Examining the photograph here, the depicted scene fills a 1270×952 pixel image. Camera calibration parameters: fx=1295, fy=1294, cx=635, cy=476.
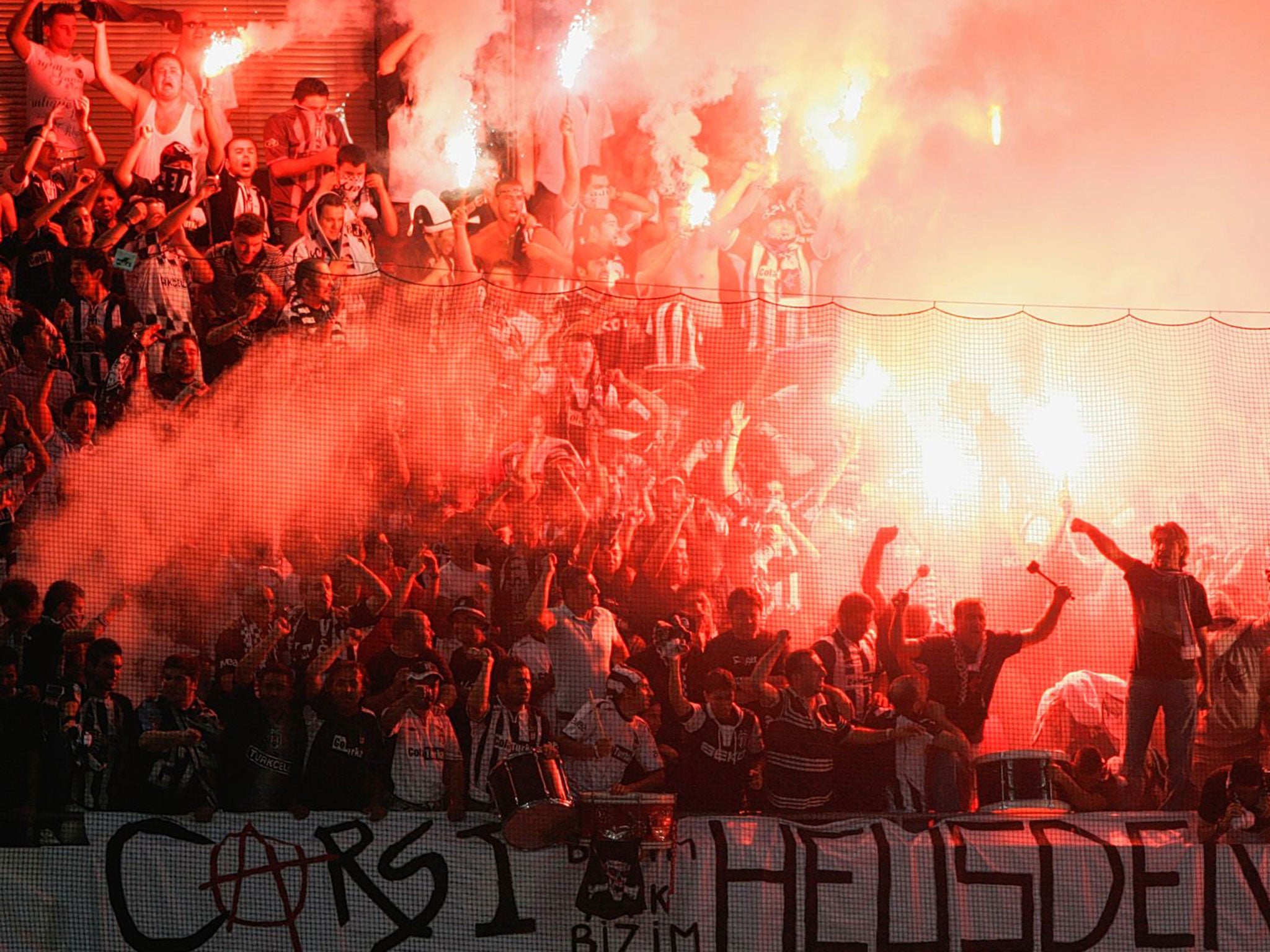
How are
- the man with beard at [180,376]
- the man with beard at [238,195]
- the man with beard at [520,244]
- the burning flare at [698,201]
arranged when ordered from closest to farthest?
the man with beard at [180,376], the man with beard at [238,195], the man with beard at [520,244], the burning flare at [698,201]

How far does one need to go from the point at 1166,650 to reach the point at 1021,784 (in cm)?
96

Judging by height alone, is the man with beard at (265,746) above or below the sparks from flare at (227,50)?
below

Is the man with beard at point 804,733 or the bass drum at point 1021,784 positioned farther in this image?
the man with beard at point 804,733

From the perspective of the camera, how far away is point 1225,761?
17.1ft

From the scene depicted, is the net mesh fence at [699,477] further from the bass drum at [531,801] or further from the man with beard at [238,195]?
the man with beard at [238,195]

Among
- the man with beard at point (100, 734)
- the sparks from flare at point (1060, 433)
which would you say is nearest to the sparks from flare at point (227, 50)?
the man with beard at point (100, 734)

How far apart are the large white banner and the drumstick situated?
1.92 feet

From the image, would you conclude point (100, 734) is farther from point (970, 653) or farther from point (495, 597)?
point (970, 653)

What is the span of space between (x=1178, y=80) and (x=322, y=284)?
18.2ft

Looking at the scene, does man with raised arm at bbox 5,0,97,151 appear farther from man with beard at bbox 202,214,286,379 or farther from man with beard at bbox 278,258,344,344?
man with beard at bbox 278,258,344,344

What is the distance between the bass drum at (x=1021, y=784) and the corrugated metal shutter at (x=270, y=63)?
4811mm

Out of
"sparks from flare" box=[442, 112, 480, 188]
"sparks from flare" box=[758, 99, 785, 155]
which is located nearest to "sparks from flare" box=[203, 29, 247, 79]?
"sparks from flare" box=[442, 112, 480, 188]

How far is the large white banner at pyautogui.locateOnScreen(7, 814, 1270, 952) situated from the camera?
4.57 meters

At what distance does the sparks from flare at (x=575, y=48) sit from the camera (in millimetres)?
7648
